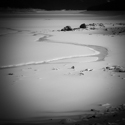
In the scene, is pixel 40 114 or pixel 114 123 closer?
pixel 114 123

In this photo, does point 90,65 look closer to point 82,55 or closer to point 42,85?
point 82,55

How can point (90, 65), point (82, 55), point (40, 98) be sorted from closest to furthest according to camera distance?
point (40, 98), point (90, 65), point (82, 55)

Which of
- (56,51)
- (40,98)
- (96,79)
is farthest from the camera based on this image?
(56,51)

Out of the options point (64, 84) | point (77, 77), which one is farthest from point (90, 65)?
point (64, 84)

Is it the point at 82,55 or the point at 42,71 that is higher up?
the point at 82,55

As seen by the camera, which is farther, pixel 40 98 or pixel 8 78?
pixel 8 78

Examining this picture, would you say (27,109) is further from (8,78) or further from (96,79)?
(96,79)

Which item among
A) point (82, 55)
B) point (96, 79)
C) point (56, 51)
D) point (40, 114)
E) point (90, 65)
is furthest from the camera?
point (56, 51)

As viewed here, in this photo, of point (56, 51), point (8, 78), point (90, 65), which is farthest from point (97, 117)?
point (56, 51)

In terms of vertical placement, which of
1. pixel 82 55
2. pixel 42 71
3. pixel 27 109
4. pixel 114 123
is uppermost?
pixel 82 55
